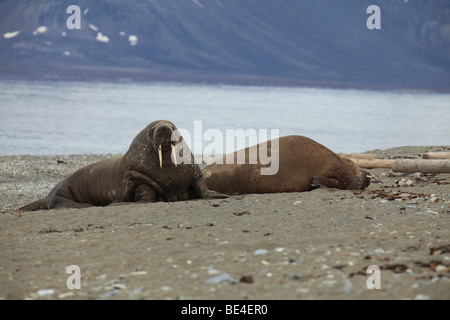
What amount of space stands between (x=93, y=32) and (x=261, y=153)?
486 feet

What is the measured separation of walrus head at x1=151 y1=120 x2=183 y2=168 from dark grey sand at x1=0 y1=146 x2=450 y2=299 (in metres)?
0.68

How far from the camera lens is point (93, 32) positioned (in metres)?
149

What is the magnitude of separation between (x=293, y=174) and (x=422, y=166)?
8.19 ft

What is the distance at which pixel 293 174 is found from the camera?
7.39 meters

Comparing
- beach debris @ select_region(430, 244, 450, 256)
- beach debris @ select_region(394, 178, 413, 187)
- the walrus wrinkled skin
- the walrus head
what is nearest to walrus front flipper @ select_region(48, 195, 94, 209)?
the walrus head

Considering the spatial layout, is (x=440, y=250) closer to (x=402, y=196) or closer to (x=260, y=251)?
(x=260, y=251)

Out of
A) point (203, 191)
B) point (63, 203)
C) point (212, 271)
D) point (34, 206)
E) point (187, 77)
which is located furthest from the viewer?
point (187, 77)

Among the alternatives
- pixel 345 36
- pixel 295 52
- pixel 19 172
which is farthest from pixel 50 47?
pixel 19 172

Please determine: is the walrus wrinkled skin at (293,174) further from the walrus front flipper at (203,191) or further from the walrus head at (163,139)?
the walrus head at (163,139)

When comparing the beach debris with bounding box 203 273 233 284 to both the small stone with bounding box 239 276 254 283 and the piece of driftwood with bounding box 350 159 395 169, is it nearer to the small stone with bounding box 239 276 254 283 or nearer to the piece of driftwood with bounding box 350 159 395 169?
the small stone with bounding box 239 276 254 283

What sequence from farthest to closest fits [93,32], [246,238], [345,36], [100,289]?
[345,36]
[93,32]
[246,238]
[100,289]

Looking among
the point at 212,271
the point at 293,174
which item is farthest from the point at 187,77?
the point at 212,271

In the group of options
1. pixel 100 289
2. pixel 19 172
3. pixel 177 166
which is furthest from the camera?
pixel 19 172

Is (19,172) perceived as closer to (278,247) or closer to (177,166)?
(177,166)
